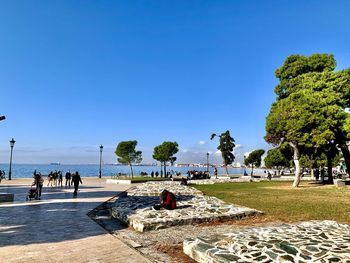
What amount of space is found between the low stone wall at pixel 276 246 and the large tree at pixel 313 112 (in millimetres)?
19600

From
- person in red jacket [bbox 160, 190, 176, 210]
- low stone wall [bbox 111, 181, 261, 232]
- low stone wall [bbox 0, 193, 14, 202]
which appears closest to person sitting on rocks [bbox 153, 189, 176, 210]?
person in red jacket [bbox 160, 190, 176, 210]

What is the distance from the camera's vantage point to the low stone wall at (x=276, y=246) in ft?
21.5

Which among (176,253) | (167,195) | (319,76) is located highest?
(319,76)

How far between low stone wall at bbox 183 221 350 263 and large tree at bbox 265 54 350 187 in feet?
64.3

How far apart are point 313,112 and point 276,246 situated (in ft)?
78.0

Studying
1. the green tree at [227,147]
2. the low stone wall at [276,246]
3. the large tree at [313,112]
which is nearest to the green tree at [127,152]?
the green tree at [227,147]

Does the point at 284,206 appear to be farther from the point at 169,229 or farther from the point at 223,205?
the point at 169,229

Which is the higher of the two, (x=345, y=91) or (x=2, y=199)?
(x=345, y=91)

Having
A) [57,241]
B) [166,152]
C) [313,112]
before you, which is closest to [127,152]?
[166,152]

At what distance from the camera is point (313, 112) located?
27.8 m

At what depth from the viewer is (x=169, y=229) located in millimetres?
11188

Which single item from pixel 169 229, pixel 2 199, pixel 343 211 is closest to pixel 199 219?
pixel 169 229

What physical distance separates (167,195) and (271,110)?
2104 cm

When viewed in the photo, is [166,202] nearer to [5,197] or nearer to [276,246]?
[276,246]
